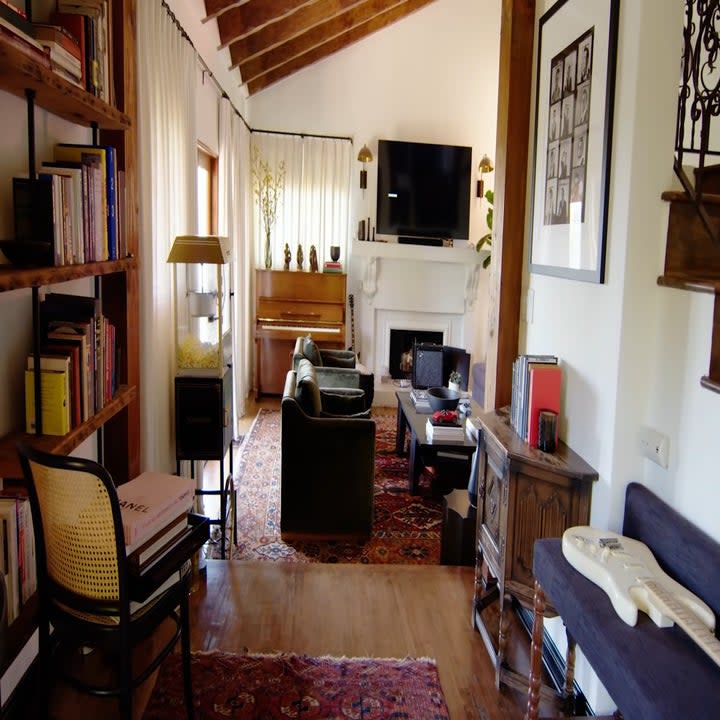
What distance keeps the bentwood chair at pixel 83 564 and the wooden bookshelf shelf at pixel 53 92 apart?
87 cm

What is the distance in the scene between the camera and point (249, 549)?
3574 mm

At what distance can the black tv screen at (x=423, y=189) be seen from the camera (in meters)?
6.99

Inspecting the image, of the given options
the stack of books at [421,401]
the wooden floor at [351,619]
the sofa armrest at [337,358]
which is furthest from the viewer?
the sofa armrest at [337,358]

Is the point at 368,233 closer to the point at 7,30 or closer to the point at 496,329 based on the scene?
the point at 496,329

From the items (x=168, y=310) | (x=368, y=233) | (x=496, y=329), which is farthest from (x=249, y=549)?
(x=368, y=233)

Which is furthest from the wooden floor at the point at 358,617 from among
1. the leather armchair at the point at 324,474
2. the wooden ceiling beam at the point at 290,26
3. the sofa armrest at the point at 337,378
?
the wooden ceiling beam at the point at 290,26

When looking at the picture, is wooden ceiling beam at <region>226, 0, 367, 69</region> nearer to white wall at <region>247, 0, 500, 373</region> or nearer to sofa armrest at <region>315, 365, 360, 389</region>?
white wall at <region>247, 0, 500, 373</region>

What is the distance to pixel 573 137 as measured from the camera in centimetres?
227

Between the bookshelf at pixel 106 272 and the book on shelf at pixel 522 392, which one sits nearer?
the bookshelf at pixel 106 272

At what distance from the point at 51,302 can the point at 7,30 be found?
0.83 m

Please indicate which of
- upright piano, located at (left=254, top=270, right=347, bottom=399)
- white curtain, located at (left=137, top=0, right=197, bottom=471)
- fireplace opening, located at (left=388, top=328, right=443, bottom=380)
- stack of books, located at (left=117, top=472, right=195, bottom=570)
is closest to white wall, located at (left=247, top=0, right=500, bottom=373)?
upright piano, located at (left=254, top=270, right=347, bottom=399)

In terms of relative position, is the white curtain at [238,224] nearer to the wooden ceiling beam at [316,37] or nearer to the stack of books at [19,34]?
the wooden ceiling beam at [316,37]

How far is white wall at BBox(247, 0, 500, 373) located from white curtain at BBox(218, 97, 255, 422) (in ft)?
2.54

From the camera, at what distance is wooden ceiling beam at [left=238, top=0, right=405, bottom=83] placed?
19.8 feet
